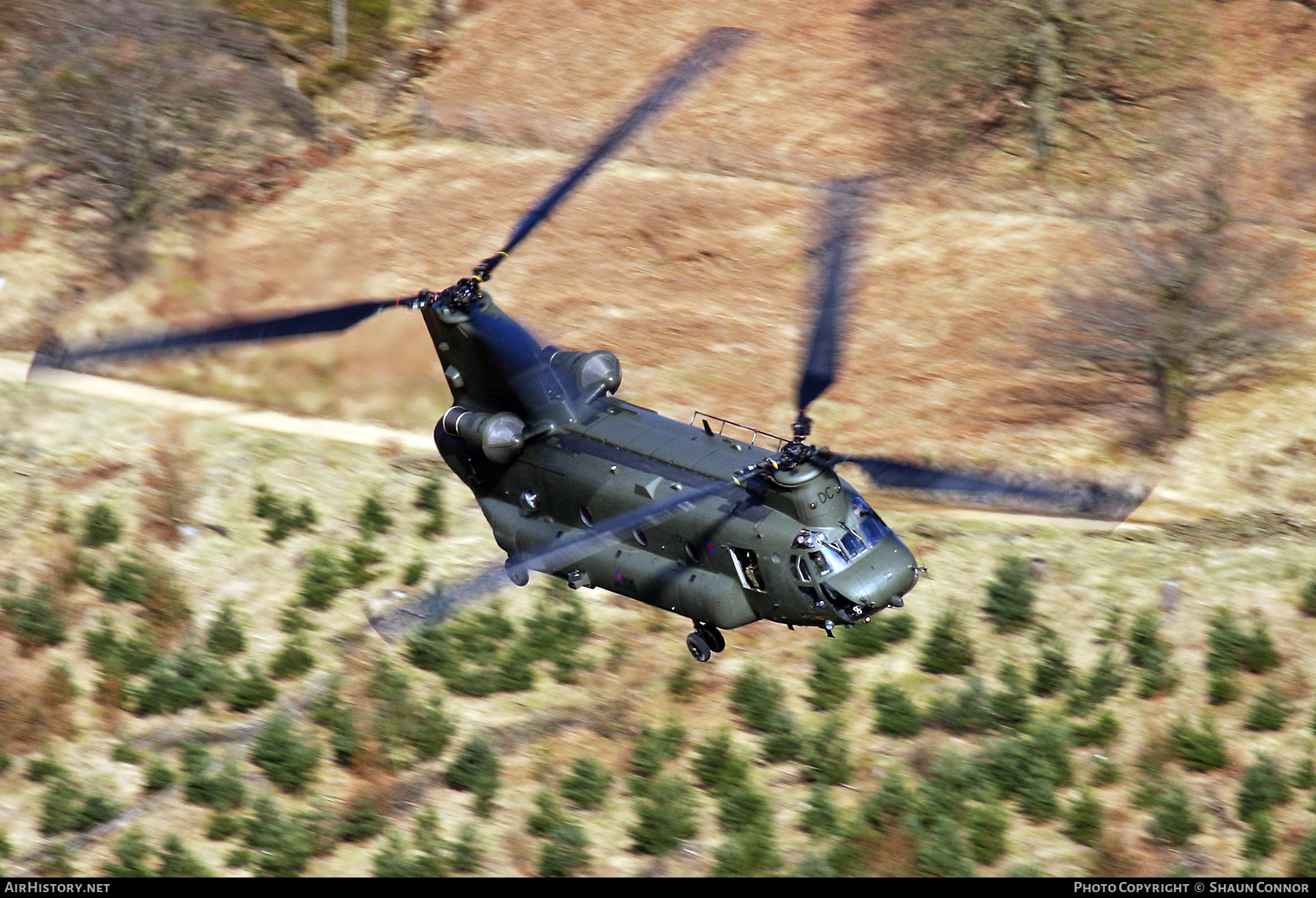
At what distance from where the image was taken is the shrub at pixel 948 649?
23062 millimetres

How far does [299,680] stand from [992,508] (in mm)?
12691

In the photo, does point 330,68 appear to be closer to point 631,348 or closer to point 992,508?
point 631,348

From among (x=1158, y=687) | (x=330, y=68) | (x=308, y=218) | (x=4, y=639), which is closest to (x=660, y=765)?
(x=1158, y=687)

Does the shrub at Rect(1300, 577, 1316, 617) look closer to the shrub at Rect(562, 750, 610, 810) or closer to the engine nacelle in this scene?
the shrub at Rect(562, 750, 610, 810)

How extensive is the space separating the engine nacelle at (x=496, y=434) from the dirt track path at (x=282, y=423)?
7225mm

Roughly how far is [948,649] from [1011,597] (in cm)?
166

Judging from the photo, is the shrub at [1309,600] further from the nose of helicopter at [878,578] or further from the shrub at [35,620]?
the shrub at [35,620]

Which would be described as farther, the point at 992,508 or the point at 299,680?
the point at 992,508

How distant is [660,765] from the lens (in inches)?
858

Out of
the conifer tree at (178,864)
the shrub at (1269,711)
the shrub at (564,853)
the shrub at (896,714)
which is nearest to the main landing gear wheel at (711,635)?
the shrub at (564,853)

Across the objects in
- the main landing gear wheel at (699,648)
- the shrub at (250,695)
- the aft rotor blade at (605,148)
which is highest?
the aft rotor blade at (605,148)

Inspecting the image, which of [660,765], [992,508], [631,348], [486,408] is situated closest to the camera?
[486,408]

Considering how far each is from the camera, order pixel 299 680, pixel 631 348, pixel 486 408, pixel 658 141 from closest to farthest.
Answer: pixel 486 408
pixel 299 680
pixel 631 348
pixel 658 141
